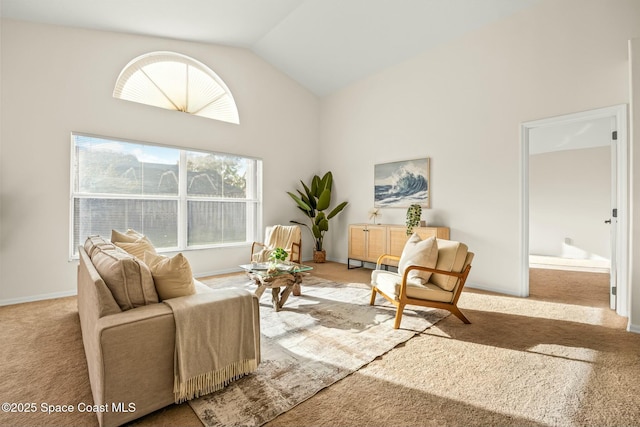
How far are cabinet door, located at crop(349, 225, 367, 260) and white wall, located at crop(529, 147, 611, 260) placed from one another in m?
4.86

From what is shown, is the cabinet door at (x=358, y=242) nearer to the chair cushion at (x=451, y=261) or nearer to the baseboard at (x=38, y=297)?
the chair cushion at (x=451, y=261)

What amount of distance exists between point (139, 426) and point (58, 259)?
336 cm

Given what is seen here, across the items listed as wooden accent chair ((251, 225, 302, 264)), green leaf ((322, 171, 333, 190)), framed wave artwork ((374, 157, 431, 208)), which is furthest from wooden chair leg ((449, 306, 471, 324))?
green leaf ((322, 171, 333, 190))

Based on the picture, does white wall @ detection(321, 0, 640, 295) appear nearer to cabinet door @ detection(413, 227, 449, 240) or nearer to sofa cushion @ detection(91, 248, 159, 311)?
cabinet door @ detection(413, 227, 449, 240)

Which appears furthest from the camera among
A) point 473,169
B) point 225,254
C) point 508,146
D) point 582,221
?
point 582,221

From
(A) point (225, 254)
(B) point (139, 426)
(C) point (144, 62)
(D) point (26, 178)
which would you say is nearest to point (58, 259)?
(D) point (26, 178)

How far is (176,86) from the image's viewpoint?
15.8 ft

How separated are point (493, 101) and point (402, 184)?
70.0 inches

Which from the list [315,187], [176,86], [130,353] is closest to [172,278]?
[130,353]

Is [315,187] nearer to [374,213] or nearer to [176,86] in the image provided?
[374,213]

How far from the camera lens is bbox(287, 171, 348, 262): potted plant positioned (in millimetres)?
6043

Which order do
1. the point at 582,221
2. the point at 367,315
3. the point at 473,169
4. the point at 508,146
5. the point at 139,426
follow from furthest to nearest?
the point at 582,221
the point at 473,169
the point at 508,146
the point at 367,315
the point at 139,426

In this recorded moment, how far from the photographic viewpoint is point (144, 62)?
451 cm

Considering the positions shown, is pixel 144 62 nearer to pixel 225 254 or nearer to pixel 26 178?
pixel 26 178
